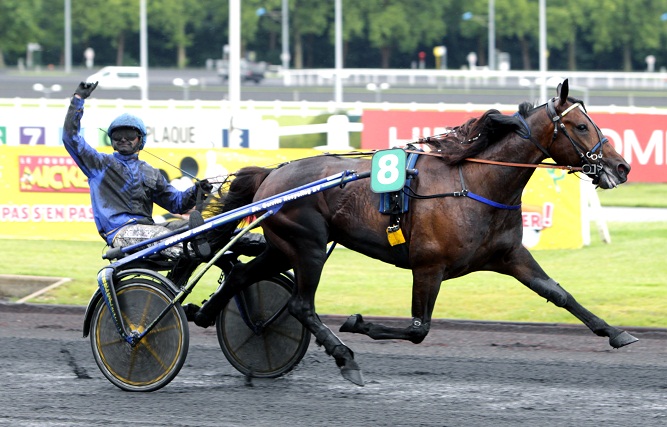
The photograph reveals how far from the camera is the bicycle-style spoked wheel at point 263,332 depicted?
6.73 m

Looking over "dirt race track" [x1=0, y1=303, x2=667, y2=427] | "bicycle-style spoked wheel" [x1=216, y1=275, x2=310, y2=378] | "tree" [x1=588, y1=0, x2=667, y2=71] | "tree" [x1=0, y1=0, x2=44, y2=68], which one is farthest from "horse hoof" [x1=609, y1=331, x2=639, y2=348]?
"tree" [x1=588, y1=0, x2=667, y2=71]

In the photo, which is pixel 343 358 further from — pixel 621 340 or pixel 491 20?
pixel 491 20

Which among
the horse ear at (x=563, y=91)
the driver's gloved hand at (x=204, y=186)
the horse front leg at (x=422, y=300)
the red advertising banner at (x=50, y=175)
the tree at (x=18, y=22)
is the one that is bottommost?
the horse front leg at (x=422, y=300)

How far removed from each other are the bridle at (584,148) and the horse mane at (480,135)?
0.18 meters

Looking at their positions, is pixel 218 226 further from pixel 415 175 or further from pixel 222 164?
pixel 222 164

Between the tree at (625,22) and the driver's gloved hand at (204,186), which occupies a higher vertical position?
the tree at (625,22)

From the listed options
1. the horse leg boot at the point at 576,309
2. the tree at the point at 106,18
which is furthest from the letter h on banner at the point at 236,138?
the tree at the point at 106,18

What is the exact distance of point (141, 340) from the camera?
6.39 metres

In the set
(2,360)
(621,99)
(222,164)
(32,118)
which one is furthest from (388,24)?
(2,360)

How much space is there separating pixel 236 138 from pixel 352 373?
8.23 meters

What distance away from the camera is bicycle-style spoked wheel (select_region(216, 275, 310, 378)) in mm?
6734

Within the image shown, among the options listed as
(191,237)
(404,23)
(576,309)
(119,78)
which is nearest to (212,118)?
(191,237)

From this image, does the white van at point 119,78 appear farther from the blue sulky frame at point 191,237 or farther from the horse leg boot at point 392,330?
the horse leg boot at point 392,330

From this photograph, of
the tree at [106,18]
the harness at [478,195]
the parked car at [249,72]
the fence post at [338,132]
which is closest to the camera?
the harness at [478,195]
